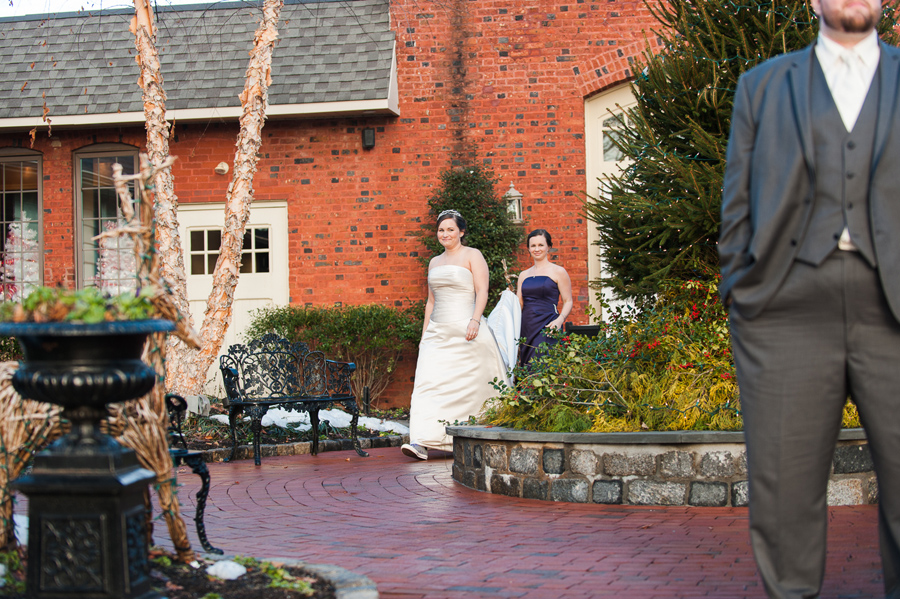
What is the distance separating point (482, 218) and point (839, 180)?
9.05 m

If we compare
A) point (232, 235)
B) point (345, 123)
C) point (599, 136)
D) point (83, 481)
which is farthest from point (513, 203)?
point (83, 481)

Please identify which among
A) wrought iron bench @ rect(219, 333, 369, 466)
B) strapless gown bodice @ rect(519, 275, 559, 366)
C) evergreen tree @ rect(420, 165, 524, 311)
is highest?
evergreen tree @ rect(420, 165, 524, 311)

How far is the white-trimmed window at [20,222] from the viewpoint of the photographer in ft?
42.3

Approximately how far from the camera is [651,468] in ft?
16.9

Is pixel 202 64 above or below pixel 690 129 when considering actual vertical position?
above

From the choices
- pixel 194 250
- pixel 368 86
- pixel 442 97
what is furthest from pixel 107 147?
pixel 442 97

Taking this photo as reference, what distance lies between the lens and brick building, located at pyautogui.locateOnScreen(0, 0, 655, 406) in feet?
39.1

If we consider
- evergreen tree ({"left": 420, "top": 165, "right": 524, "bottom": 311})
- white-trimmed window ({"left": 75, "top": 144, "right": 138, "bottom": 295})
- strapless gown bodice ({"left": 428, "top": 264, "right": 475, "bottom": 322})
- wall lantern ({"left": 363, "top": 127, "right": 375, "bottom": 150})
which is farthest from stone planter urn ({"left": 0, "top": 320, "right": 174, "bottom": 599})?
white-trimmed window ({"left": 75, "top": 144, "right": 138, "bottom": 295})

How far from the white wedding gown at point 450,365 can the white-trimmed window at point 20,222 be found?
7.41 metres

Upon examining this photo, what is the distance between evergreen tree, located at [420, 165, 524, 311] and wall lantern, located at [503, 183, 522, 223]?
59 millimetres

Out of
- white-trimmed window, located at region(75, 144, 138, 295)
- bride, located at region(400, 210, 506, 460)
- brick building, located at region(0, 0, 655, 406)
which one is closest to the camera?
bride, located at region(400, 210, 506, 460)

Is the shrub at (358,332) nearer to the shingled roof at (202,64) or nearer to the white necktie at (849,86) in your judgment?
the shingled roof at (202,64)

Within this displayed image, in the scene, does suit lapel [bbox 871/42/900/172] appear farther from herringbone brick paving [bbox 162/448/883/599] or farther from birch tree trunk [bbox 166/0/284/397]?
birch tree trunk [bbox 166/0/284/397]

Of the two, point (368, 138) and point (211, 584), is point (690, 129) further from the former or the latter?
point (368, 138)
